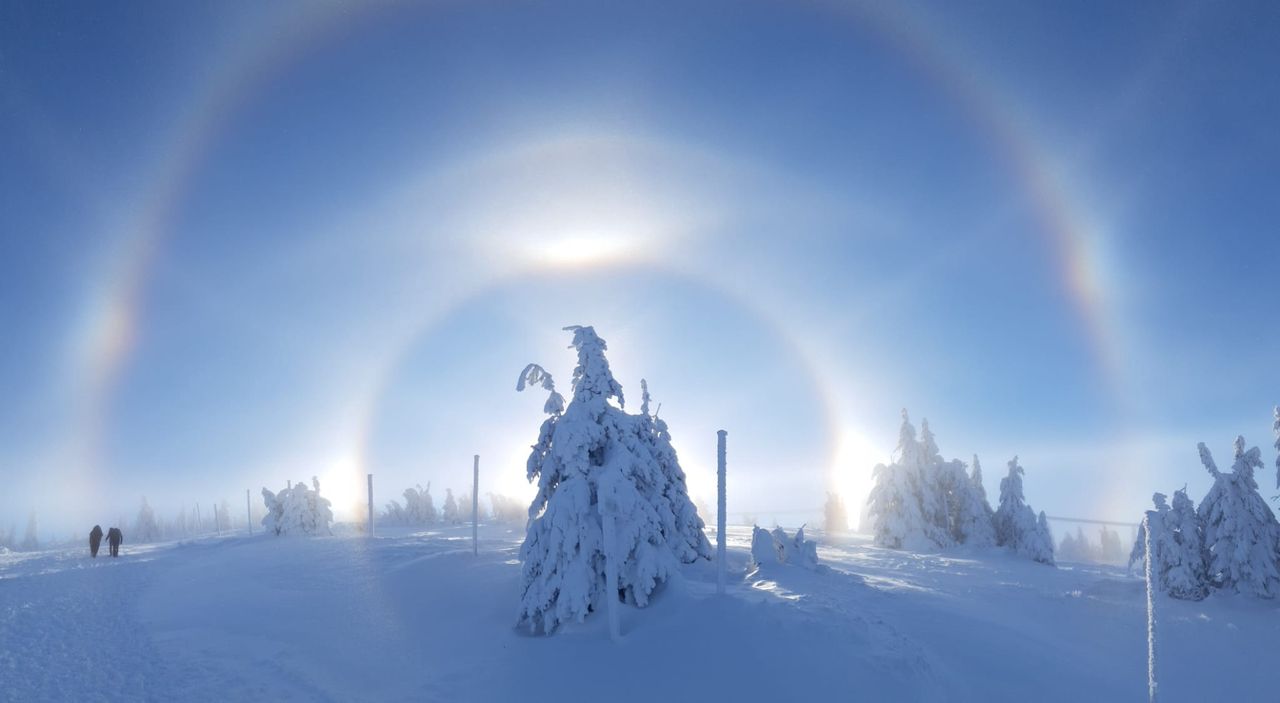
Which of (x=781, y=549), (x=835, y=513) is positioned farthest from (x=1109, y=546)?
(x=781, y=549)

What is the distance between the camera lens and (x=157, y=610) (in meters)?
22.0

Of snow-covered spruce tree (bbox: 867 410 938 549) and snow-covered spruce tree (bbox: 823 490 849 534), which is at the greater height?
snow-covered spruce tree (bbox: 867 410 938 549)

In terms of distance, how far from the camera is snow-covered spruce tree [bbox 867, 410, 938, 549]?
52281 millimetres

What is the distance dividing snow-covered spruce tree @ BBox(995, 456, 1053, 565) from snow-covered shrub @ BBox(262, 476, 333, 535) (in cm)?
5654

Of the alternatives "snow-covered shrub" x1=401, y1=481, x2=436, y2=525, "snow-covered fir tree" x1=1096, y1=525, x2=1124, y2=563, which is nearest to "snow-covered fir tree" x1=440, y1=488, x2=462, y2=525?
"snow-covered shrub" x1=401, y1=481, x2=436, y2=525

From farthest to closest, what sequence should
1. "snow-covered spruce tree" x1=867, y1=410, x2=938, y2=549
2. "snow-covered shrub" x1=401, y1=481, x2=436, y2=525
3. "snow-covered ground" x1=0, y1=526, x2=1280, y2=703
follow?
1. "snow-covered shrub" x1=401, y1=481, x2=436, y2=525
2. "snow-covered spruce tree" x1=867, y1=410, x2=938, y2=549
3. "snow-covered ground" x1=0, y1=526, x2=1280, y2=703

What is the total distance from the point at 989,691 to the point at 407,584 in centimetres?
2072

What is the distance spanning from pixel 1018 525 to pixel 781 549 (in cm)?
3181

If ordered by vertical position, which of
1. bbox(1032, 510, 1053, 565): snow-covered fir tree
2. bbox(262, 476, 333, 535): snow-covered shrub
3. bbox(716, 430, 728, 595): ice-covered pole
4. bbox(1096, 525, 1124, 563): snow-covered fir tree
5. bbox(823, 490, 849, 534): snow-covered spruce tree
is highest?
bbox(716, 430, 728, 595): ice-covered pole

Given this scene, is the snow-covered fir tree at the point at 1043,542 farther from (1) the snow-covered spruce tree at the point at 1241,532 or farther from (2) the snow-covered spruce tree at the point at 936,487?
(1) the snow-covered spruce tree at the point at 1241,532

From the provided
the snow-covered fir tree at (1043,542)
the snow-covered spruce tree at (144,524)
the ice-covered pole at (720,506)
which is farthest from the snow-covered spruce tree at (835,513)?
the snow-covered spruce tree at (144,524)

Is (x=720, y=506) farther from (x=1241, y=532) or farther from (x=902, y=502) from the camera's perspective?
(x=902, y=502)

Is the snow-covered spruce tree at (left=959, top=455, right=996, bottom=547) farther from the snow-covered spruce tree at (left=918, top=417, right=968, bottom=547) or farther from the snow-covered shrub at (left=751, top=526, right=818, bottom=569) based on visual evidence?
the snow-covered shrub at (left=751, top=526, right=818, bottom=569)

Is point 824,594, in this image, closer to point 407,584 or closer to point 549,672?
point 549,672
